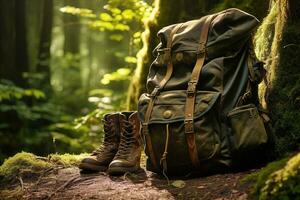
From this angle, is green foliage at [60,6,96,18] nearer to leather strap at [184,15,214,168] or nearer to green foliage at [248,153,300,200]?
leather strap at [184,15,214,168]

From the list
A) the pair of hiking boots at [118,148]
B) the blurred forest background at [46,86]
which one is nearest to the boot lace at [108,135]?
the pair of hiking boots at [118,148]

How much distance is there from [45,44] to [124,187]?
33.4 feet

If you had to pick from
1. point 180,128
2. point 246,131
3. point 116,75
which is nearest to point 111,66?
point 116,75

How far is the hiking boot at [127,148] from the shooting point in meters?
3.72

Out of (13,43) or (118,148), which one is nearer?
(118,148)

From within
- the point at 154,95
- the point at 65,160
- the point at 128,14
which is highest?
the point at 128,14

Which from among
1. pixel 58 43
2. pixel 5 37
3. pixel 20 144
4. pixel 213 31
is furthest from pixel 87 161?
pixel 58 43

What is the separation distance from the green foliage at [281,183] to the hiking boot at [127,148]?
1.52 meters

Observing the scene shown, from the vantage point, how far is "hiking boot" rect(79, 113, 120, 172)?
3.94 meters

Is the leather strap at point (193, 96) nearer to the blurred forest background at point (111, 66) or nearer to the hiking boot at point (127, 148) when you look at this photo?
the blurred forest background at point (111, 66)

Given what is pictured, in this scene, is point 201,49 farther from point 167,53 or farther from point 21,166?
point 21,166

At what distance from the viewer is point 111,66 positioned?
19.8m

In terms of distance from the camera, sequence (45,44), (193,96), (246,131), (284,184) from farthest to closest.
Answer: (45,44)
(193,96)
(246,131)
(284,184)

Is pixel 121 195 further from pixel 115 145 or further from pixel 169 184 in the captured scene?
pixel 115 145
